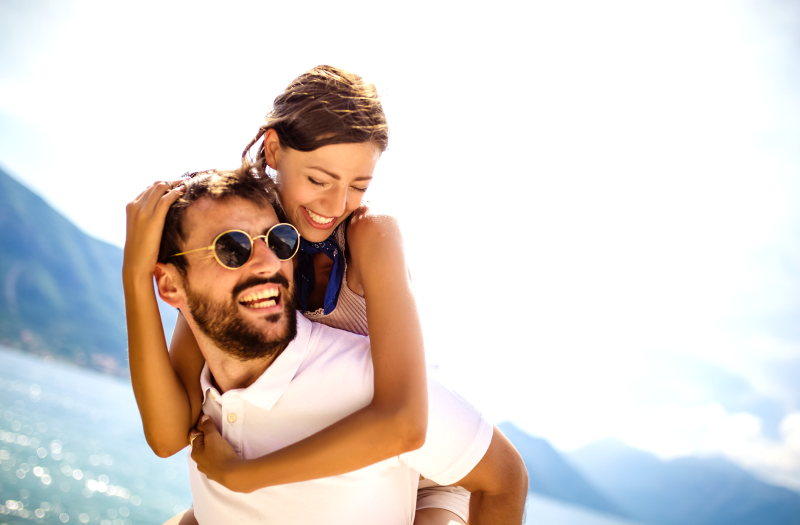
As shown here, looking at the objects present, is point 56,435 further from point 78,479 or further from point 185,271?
point 185,271

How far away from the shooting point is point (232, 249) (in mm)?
2480

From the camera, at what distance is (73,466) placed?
142 ft

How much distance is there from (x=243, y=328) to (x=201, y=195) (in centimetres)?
78

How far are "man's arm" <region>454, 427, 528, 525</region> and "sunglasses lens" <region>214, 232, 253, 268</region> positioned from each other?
5.16 feet

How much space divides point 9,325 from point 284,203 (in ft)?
520

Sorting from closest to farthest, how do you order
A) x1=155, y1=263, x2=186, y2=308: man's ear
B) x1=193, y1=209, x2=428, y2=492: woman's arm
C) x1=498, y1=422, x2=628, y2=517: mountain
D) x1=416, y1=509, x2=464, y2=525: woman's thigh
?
x1=193, y1=209, x2=428, y2=492: woman's arm, x1=155, y1=263, x2=186, y2=308: man's ear, x1=416, y1=509, x2=464, y2=525: woman's thigh, x1=498, y1=422, x2=628, y2=517: mountain

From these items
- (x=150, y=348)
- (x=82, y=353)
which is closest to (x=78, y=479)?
(x=150, y=348)

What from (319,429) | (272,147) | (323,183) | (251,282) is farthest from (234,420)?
(272,147)

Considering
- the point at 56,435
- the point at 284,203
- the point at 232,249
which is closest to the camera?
the point at 232,249

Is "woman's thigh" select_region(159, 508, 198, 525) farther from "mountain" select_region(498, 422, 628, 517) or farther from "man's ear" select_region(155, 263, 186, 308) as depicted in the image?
"mountain" select_region(498, 422, 628, 517)

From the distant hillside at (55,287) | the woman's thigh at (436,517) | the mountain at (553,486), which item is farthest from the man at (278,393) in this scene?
the mountain at (553,486)

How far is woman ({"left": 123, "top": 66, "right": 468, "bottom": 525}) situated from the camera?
2059 mm

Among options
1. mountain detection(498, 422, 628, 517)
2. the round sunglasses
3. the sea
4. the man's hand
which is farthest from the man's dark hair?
mountain detection(498, 422, 628, 517)

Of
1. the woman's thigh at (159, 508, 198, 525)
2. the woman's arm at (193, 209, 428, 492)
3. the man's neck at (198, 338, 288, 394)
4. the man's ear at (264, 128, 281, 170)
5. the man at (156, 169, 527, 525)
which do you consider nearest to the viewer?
the woman's arm at (193, 209, 428, 492)
